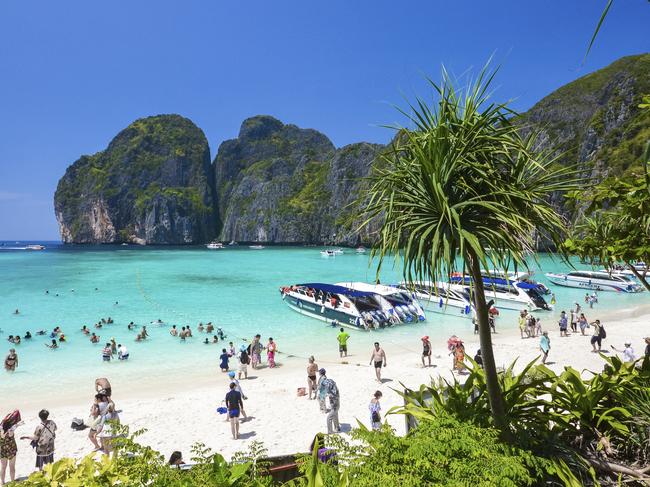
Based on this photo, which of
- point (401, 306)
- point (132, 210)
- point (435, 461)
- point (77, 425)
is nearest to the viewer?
point (435, 461)

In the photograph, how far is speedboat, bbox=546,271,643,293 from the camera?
37.4 m

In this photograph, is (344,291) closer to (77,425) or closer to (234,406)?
(234,406)

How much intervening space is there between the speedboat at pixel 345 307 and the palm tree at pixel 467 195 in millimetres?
20644

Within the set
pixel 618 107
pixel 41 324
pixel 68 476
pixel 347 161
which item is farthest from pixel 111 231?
pixel 68 476

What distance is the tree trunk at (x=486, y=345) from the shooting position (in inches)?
176

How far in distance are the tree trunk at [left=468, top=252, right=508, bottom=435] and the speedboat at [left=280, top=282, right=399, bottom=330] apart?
20.1 m

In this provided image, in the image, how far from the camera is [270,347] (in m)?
18.5

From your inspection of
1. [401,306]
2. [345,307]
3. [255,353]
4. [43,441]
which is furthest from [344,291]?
[43,441]

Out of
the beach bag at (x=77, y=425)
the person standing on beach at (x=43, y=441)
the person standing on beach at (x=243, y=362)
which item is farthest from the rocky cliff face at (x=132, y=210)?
the person standing on beach at (x=43, y=441)

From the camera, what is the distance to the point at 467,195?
457 centimetres

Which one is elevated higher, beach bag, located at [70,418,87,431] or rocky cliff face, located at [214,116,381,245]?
rocky cliff face, located at [214,116,381,245]

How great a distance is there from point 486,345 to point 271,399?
10.4m

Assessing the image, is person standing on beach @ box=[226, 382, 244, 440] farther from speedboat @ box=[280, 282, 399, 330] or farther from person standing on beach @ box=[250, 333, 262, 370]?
speedboat @ box=[280, 282, 399, 330]

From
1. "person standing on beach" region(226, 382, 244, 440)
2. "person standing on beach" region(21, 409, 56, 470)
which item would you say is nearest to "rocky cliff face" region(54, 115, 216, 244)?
"person standing on beach" region(226, 382, 244, 440)
